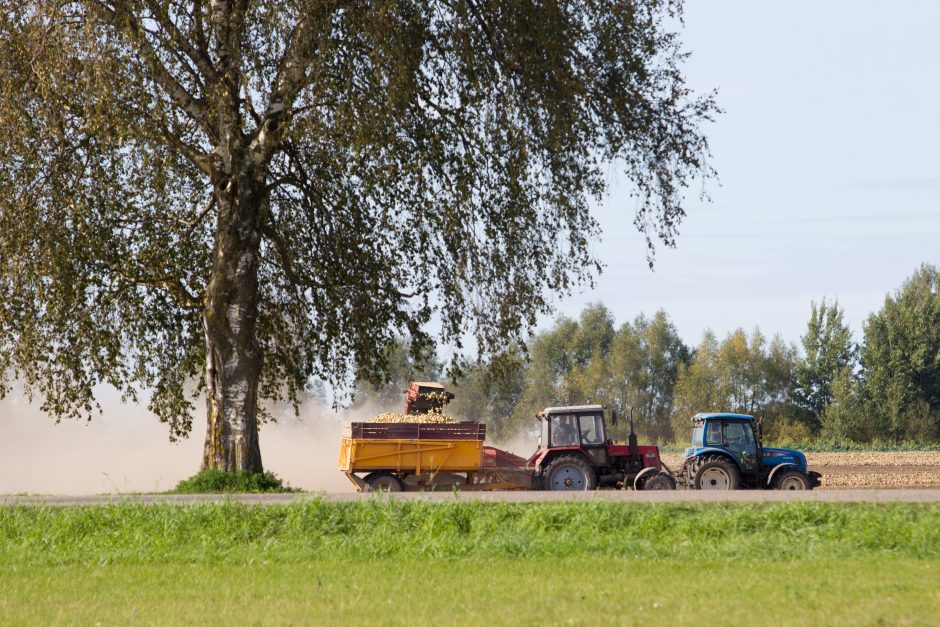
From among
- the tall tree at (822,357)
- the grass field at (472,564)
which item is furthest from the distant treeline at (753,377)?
the grass field at (472,564)

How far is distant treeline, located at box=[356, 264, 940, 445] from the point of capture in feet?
230

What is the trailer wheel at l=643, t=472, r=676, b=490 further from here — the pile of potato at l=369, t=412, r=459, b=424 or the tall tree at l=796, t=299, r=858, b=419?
the tall tree at l=796, t=299, r=858, b=419

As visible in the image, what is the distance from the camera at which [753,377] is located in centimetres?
8238

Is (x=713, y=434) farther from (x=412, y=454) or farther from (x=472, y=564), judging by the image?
(x=472, y=564)

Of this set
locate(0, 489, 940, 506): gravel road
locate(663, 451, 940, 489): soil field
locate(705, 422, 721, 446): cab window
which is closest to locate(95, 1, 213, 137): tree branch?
locate(0, 489, 940, 506): gravel road

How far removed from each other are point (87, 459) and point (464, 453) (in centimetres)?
4654

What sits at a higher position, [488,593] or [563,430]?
[563,430]

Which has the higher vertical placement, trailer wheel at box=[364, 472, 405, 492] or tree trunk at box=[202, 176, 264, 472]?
tree trunk at box=[202, 176, 264, 472]

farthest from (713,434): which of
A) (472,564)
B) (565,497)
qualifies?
(472,564)

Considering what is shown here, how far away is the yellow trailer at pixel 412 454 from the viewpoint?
77.4 ft

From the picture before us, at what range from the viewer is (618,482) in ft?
80.1

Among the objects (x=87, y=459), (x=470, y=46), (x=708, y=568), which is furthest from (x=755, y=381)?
(x=708, y=568)

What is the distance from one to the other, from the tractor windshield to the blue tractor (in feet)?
6.44

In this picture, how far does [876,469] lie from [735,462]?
79.2ft
